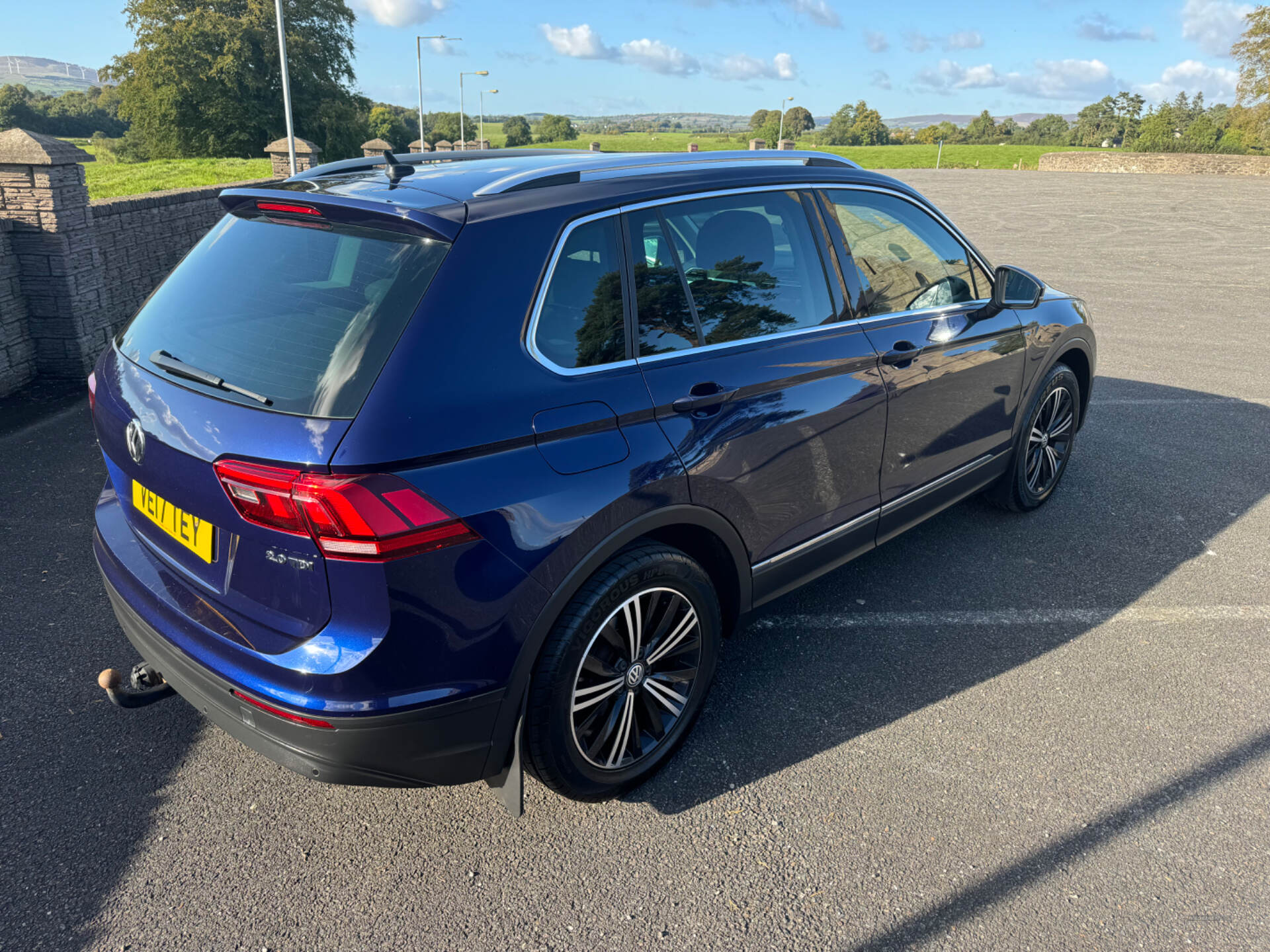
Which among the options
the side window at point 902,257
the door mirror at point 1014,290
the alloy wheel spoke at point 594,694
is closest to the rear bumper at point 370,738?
the alloy wheel spoke at point 594,694

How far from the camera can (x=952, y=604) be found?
4.04 metres

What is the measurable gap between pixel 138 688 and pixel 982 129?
102 meters

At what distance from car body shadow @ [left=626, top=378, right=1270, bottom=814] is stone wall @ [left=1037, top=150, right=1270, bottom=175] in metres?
43.0

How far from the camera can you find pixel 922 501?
12.8 feet

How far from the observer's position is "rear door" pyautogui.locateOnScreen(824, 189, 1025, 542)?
137 inches

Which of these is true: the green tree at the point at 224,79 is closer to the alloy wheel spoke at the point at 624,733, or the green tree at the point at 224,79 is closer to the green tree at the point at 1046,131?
the alloy wheel spoke at the point at 624,733

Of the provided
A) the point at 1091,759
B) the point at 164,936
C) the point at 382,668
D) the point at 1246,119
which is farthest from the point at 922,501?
the point at 1246,119

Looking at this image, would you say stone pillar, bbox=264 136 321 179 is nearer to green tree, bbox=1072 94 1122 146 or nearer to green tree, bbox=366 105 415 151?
green tree, bbox=366 105 415 151

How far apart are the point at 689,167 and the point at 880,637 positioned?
2090 mm

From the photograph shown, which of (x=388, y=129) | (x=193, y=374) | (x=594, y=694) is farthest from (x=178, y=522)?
(x=388, y=129)

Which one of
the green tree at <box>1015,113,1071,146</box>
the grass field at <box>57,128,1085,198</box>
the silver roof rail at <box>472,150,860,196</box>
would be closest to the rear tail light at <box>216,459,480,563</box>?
the silver roof rail at <box>472,150,860,196</box>

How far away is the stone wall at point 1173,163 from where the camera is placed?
39844mm

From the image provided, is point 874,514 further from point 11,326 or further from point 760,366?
point 11,326

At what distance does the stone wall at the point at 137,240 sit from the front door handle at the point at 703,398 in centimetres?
597
